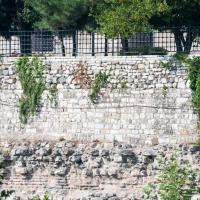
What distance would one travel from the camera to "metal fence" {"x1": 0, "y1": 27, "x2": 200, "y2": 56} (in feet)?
106

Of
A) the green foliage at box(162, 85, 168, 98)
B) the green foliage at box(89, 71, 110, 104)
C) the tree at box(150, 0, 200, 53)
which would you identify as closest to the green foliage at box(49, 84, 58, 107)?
the green foliage at box(89, 71, 110, 104)

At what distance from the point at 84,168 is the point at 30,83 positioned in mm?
2609

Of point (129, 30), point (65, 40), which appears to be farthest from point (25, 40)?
point (129, 30)

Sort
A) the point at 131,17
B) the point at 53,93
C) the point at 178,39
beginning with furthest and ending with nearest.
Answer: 1. the point at 178,39
2. the point at 53,93
3. the point at 131,17

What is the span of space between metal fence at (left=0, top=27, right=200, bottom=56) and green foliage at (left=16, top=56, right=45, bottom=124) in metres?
1.08

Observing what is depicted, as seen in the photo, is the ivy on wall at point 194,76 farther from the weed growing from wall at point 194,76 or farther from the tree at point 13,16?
the tree at point 13,16

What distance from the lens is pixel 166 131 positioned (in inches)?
1211

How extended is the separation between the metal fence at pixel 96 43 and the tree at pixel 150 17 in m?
0.05

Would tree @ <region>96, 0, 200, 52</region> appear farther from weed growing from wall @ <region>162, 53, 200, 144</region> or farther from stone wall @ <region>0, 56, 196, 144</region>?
weed growing from wall @ <region>162, 53, 200, 144</region>

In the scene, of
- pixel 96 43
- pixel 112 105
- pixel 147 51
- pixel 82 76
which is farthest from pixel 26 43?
pixel 112 105

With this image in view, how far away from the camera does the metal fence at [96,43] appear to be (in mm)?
32219

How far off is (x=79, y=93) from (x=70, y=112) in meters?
0.50

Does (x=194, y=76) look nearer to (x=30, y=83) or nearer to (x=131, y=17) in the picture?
(x=131, y=17)

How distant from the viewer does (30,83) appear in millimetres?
32125
